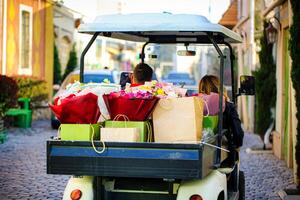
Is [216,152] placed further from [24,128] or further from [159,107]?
[24,128]

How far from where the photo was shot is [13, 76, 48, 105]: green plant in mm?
20753

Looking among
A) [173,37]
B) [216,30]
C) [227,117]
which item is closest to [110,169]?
[216,30]

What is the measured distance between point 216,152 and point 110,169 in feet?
3.90

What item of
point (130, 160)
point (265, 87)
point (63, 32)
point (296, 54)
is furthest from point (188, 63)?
point (130, 160)

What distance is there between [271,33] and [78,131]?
32.3ft

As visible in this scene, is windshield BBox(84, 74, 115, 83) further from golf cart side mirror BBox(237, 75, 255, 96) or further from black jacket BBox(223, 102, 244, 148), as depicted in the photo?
black jacket BBox(223, 102, 244, 148)

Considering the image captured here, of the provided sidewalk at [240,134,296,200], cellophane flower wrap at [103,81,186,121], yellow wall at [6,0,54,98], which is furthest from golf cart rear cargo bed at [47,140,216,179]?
yellow wall at [6,0,54,98]

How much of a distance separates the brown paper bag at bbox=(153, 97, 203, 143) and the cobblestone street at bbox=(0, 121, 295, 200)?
385cm

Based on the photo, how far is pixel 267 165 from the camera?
13.0 meters

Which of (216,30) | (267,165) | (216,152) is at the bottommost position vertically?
(267,165)

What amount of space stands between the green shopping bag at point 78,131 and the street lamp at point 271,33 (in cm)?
966

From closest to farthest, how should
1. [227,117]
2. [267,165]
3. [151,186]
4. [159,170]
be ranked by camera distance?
1. [159,170]
2. [151,186]
3. [227,117]
4. [267,165]

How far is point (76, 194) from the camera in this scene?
583 centimetres

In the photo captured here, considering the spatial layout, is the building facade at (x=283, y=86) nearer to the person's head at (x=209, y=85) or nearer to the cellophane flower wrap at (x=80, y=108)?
the person's head at (x=209, y=85)
